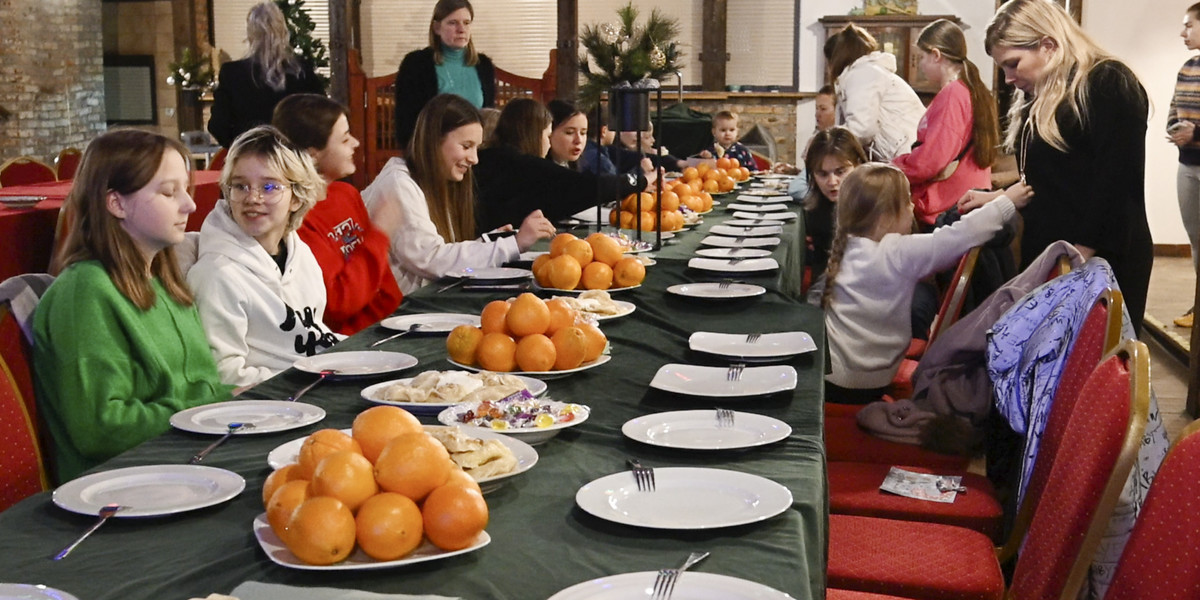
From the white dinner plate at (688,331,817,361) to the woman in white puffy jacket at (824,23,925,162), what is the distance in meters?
3.64

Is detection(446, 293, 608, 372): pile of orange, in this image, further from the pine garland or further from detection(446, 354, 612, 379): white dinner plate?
the pine garland

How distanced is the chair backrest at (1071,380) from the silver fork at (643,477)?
2.57 feet

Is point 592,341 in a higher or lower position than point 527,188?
lower

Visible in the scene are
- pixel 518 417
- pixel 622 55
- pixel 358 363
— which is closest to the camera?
A: pixel 518 417

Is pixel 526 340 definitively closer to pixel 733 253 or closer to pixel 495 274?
pixel 495 274

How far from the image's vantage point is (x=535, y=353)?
196 centimetres

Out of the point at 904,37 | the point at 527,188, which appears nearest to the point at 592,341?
the point at 527,188

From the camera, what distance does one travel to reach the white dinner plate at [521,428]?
1550mm

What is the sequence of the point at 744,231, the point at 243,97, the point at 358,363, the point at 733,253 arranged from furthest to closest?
the point at 243,97
the point at 744,231
the point at 733,253
the point at 358,363

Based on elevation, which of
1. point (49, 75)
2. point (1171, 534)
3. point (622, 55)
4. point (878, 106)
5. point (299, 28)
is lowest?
point (1171, 534)

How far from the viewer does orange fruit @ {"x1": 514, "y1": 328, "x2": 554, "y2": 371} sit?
196 cm

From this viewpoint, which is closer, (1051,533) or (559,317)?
(1051,533)

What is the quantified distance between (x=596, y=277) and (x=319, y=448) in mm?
1614

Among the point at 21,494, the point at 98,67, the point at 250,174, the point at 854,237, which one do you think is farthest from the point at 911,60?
the point at 21,494
